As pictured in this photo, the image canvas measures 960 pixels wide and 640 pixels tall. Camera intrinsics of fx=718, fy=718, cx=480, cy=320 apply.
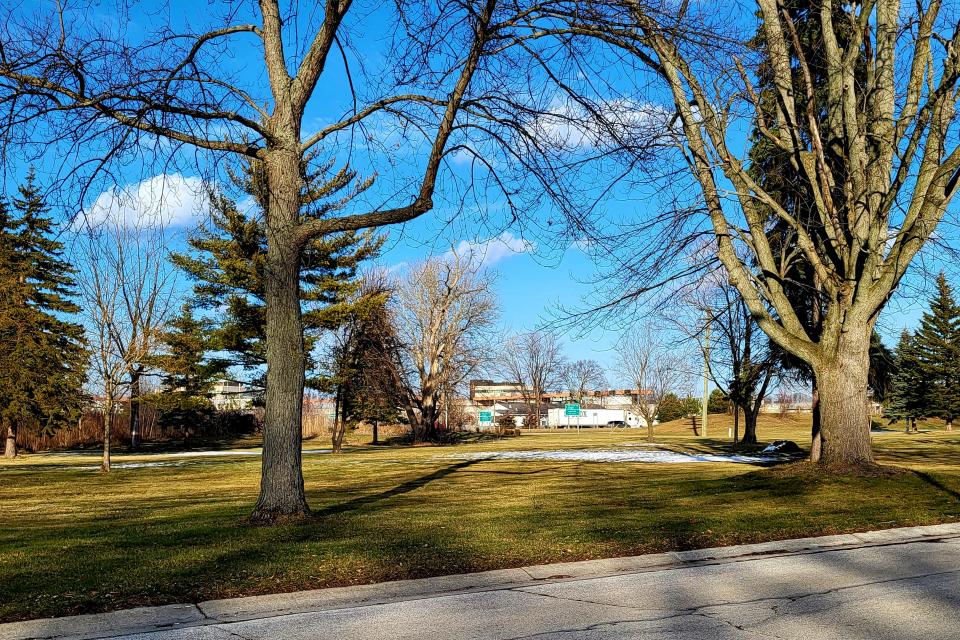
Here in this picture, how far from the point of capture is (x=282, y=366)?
29.1 ft

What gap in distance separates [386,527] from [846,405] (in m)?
8.67

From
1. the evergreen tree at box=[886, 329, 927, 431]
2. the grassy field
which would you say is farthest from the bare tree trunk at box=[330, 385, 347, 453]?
the evergreen tree at box=[886, 329, 927, 431]

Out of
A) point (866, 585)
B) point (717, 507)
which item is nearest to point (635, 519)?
point (717, 507)

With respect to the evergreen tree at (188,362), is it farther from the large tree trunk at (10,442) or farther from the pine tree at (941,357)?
the pine tree at (941,357)

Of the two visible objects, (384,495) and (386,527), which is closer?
(386,527)

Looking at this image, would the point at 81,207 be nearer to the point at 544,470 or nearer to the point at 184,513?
the point at 184,513

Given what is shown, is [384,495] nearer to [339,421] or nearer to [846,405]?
[846,405]

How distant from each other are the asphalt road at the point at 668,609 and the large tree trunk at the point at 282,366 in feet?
11.3

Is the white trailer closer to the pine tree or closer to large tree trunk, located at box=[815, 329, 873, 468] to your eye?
the pine tree

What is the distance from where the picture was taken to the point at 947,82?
39.4 feet

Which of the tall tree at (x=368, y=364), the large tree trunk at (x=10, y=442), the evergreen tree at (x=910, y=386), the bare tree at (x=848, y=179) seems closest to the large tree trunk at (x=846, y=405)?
the bare tree at (x=848, y=179)

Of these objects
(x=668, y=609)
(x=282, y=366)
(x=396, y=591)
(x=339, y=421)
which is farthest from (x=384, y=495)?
(x=339, y=421)

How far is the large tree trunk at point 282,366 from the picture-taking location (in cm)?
882

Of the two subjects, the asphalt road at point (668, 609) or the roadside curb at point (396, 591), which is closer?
the asphalt road at point (668, 609)
